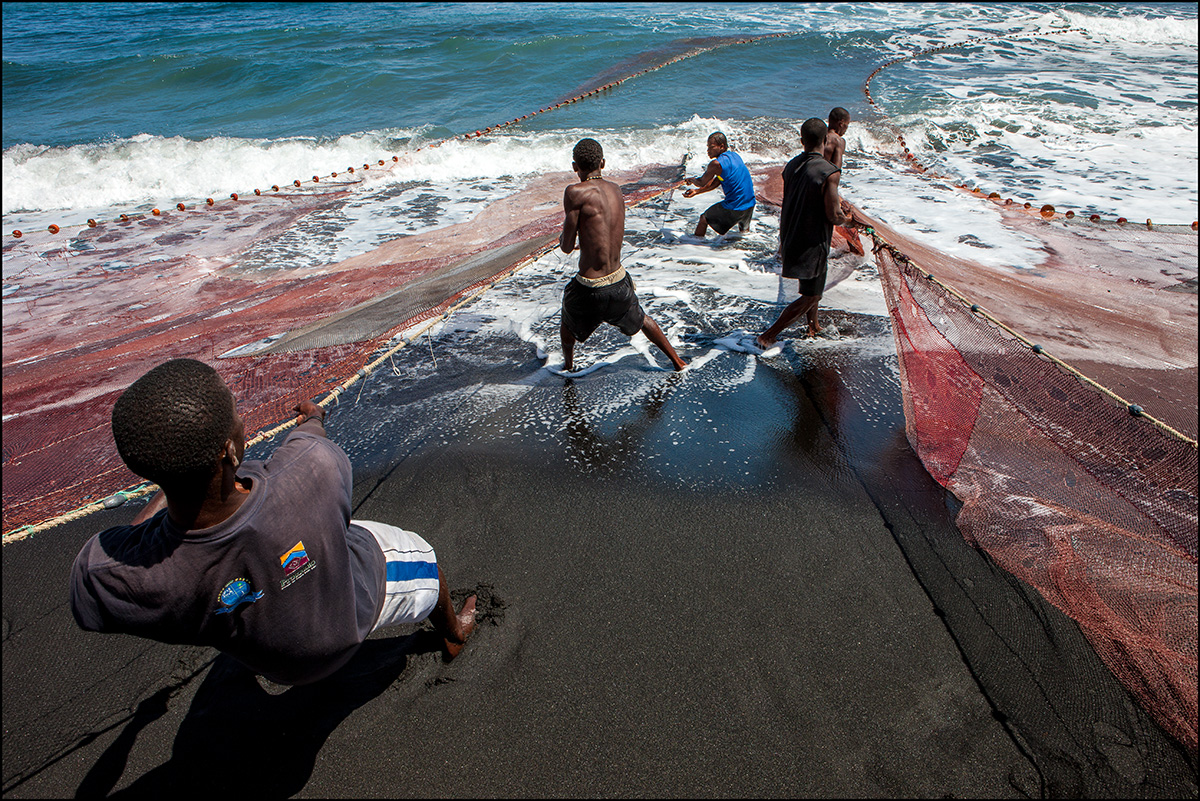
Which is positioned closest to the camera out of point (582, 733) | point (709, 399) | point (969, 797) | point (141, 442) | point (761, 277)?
point (141, 442)

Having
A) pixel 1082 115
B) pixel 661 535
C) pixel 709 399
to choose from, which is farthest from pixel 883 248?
pixel 1082 115

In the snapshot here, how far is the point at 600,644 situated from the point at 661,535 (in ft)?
2.26

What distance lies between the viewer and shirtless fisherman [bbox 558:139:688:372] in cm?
392

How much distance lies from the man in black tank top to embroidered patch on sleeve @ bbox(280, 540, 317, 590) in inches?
153

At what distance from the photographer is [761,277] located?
20.4ft

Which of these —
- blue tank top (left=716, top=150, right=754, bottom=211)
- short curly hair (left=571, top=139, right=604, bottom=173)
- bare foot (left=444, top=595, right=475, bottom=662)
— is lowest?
bare foot (left=444, top=595, right=475, bottom=662)

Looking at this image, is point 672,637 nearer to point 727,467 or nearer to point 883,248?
point 727,467

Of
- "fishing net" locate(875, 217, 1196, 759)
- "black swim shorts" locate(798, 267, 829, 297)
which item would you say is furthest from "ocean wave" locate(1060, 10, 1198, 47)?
"black swim shorts" locate(798, 267, 829, 297)

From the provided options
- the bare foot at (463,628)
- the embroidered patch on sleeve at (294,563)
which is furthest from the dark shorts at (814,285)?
the embroidered patch on sleeve at (294,563)

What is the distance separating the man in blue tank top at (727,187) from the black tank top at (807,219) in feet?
6.42

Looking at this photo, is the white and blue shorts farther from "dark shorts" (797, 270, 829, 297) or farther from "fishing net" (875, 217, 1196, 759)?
"dark shorts" (797, 270, 829, 297)

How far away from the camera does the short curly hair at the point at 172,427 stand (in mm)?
1256

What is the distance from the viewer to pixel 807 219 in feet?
15.0

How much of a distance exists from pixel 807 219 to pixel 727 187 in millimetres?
2332
